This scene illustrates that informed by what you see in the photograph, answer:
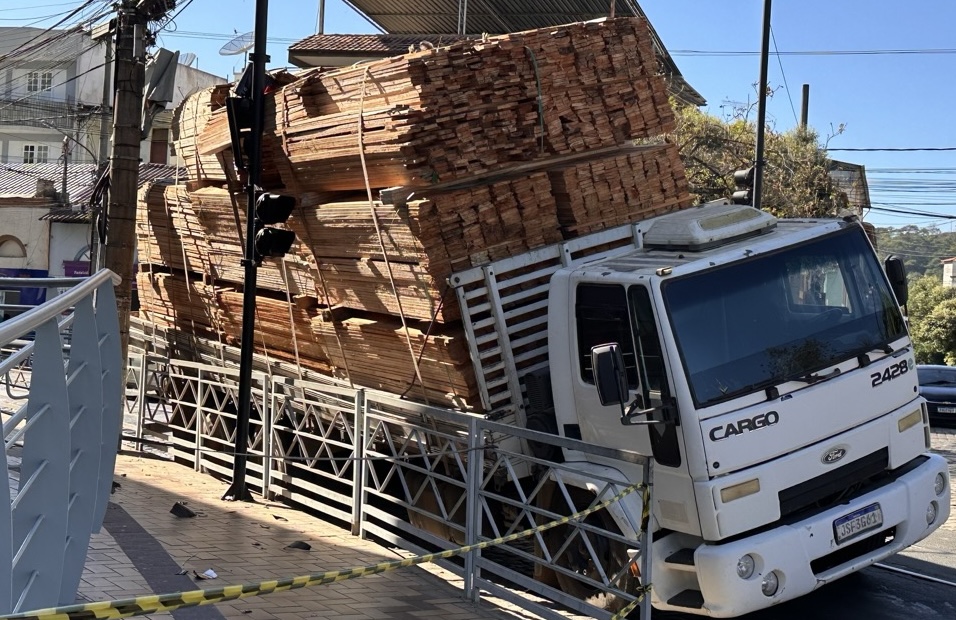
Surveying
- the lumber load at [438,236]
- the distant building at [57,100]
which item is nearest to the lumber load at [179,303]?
the lumber load at [438,236]

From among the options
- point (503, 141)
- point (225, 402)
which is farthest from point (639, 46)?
point (225, 402)

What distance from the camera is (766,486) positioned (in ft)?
20.8

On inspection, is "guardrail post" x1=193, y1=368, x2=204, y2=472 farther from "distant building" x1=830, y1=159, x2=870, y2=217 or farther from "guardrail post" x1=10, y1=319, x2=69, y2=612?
"distant building" x1=830, y1=159, x2=870, y2=217

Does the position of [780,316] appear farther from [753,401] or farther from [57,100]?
[57,100]

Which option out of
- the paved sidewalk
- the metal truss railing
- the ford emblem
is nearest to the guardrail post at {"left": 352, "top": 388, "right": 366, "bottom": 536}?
the metal truss railing

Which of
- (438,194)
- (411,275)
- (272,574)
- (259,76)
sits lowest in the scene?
(272,574)

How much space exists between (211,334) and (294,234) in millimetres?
3755

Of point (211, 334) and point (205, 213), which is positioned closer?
point (205, 213)

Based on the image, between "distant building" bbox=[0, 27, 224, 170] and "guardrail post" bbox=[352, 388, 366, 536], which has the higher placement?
"distant building" bbox=[0, 27, 224, 170]

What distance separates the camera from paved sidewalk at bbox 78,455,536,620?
710 centimetres

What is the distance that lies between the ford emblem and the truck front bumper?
27cm

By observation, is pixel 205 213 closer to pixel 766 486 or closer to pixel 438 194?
pixel 438 194

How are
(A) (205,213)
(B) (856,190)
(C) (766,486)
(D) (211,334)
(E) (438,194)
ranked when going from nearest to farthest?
1. (C) (766,486)
2. (E) (438,194)
3. (A) (205,213)
4. (D) (211,334)
5. (B) (856,190)

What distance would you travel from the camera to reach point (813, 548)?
6.38 m
